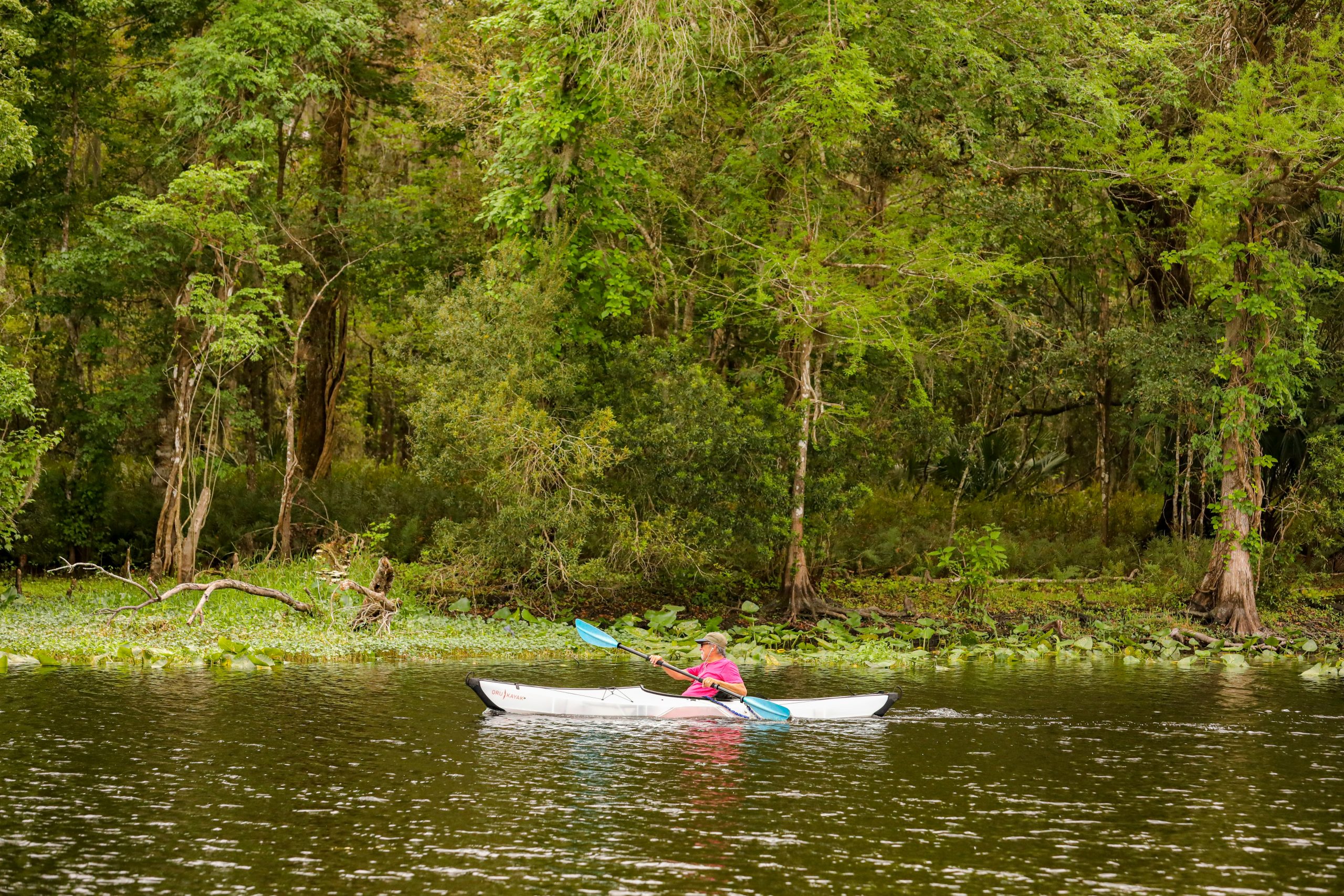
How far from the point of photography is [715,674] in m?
17.3

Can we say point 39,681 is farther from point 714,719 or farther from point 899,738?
point 899,738

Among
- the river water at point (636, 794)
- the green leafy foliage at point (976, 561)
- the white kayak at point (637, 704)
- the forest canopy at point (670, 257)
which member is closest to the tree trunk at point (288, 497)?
the forest canopy at point (670, 257)

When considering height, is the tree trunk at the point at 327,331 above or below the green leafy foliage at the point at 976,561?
above

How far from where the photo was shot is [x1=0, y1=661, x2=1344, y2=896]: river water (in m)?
9.34

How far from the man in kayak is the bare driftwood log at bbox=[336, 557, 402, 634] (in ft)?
22.0

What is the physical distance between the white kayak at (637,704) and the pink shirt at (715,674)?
178mm

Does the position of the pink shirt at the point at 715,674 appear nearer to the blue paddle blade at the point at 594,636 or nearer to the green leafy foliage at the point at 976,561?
the blue paddle blade at the point at 594,636

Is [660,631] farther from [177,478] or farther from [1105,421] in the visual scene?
[1105,421]

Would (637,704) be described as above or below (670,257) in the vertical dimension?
below

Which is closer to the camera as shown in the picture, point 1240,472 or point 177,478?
point 177,478

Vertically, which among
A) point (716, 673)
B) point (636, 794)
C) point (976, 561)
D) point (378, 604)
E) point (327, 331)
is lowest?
point (636, 794)

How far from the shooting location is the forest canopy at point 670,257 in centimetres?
2484

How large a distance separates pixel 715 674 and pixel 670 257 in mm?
12535


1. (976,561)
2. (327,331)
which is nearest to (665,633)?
(976,561)
